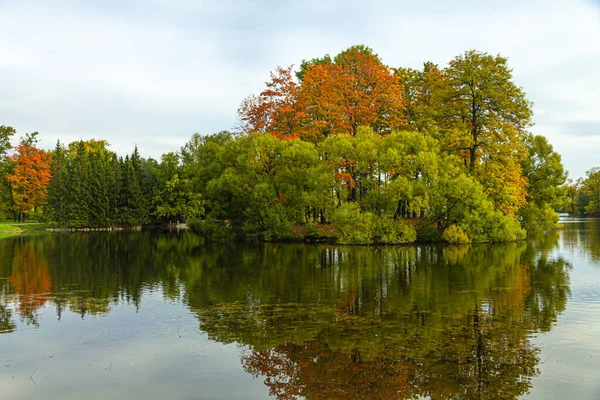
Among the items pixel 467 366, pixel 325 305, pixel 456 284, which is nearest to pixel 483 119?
pixel 456 284

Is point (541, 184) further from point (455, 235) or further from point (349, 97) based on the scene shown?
point (349, 97)

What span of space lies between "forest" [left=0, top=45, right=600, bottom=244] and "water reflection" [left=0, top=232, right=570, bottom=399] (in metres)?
8.40

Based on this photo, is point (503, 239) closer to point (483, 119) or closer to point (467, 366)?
point (483, 119)

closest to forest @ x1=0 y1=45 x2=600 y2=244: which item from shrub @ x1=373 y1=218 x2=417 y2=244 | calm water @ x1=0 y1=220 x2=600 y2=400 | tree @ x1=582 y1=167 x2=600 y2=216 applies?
shrub @ x1=373 y1=218 x2=417 y2=244

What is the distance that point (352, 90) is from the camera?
48.5 meters

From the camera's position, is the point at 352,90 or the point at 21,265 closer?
the point at 21,265

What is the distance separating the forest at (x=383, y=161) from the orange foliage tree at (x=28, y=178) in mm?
34784

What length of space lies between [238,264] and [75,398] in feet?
64.7

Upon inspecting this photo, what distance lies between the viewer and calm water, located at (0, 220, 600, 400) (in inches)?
377

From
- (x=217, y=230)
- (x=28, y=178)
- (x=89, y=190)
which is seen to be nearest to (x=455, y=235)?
(x=217, y=230)

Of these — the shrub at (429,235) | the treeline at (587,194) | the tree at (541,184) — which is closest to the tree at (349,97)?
the shrub at (429,235)

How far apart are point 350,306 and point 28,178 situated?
7629cm

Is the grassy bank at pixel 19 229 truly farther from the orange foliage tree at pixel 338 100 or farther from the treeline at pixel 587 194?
the treeline at pixel 587 194

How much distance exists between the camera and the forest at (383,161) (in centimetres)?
4066
